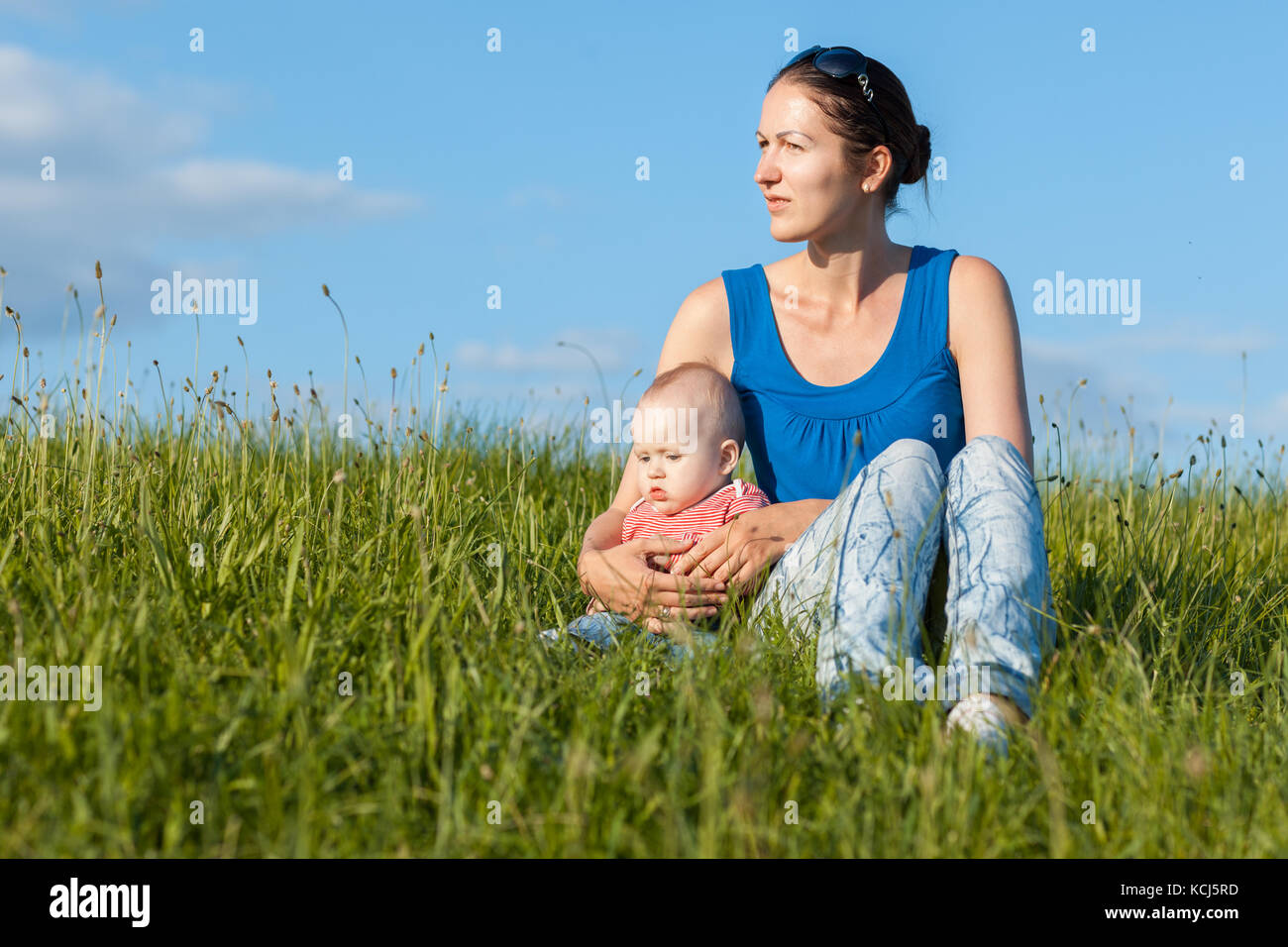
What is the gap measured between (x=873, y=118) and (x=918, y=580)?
1.70 metres

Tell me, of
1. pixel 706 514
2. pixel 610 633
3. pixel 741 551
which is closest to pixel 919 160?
pixel 706 514

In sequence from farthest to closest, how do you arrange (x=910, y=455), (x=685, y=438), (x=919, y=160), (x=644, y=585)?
(x=919, y=160) < (x=685, y=438) < (x=644, y=585) < (x=910, y=455)

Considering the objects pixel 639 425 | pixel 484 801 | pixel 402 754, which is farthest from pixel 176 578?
pixel 639 425

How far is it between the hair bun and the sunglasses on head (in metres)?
0.21

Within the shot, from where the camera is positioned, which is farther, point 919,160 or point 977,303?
point 919,160

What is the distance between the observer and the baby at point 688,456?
3.62 meters

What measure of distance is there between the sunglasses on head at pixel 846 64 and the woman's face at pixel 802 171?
141 mm

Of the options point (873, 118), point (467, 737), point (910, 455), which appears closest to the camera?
point (467, 737)

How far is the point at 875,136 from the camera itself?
3.74 m

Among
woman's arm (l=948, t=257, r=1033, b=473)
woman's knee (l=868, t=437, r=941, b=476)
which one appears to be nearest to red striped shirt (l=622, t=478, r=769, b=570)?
woman's knee (l=868, t=437, r=941, b=476)

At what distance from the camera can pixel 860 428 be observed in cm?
376

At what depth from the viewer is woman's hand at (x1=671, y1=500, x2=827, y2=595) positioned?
3336mm

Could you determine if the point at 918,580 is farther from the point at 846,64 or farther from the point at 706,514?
→ the point at 846,64
